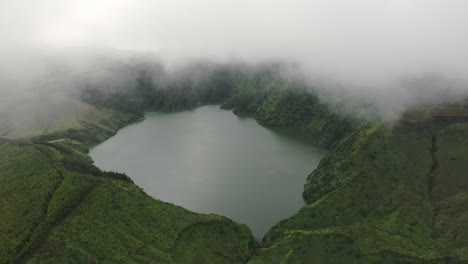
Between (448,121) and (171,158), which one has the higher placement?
(448,121)

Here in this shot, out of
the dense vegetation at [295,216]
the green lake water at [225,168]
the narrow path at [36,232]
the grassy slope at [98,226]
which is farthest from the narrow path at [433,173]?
the narrow path at [36,232]

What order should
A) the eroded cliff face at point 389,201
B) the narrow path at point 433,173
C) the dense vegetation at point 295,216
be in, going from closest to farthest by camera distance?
1. the dense vegetation at point 295,216
2. the eroded cliff face at point 389,201
3. the narrow path at point 433,173

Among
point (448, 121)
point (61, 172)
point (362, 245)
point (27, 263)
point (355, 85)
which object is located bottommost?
point (27, 263)

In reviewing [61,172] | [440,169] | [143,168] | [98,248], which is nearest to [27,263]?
[98,248]

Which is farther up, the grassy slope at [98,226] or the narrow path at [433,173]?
the narrow path at [433,173]

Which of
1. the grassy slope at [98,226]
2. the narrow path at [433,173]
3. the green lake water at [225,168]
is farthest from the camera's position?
the green lake water at [225,168]

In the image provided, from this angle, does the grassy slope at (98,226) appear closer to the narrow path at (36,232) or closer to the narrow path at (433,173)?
the narrow path at (36,232)

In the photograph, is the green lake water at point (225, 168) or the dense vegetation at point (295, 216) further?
the green lake water at point (225, 168)

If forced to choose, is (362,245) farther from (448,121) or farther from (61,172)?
(61,172)
